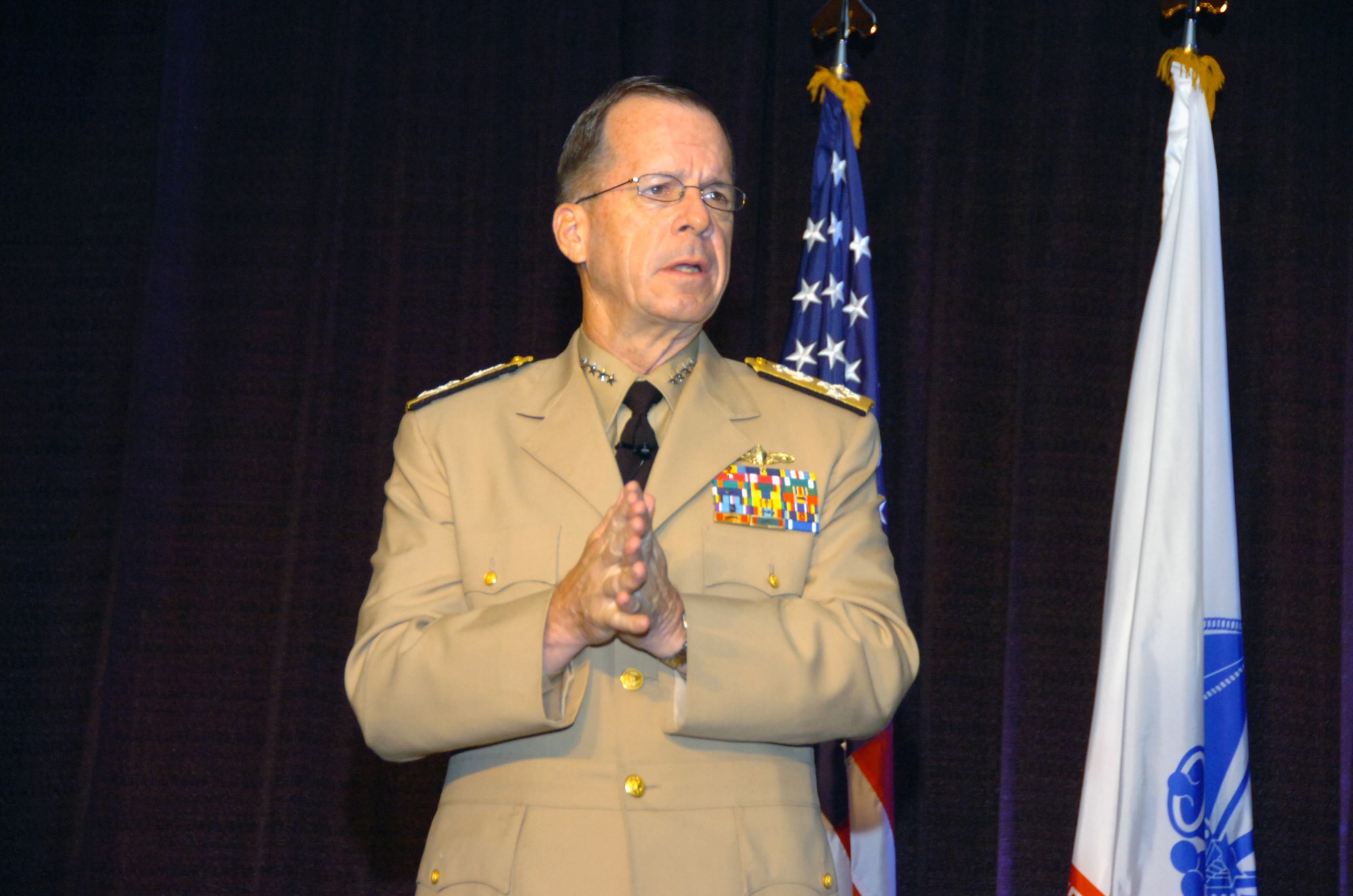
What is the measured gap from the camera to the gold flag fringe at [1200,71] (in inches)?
118

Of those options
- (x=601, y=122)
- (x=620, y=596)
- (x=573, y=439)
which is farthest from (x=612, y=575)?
(x=601, y=122)

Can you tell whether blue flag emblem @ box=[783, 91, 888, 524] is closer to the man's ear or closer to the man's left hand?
the man's ear

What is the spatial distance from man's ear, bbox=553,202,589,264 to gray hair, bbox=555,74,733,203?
20 millimetres

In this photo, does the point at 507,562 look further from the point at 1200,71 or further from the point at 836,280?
the point at 1200,71

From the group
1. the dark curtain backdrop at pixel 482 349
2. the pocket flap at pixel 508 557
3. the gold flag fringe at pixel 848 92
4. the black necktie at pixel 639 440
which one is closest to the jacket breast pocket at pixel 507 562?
the pocket flap at pixel 508 557

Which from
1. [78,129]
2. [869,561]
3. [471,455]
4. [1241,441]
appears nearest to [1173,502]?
[1241,441]

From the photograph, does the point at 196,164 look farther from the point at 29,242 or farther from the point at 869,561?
the point at 869,561

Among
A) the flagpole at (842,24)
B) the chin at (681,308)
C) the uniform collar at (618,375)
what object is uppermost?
the flagpole at (842,24)

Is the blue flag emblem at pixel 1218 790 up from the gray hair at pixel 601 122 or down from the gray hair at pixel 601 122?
down

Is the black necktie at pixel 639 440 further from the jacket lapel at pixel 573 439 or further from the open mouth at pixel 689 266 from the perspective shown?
the open mouth at pixel 689 266

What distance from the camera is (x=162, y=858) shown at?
10.9 feet

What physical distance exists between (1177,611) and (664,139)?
1.55 metres

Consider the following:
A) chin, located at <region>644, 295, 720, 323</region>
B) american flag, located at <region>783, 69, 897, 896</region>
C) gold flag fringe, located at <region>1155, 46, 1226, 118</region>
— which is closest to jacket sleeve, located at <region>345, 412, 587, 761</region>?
chin, located at <region>644, 295, 720, 323</region>

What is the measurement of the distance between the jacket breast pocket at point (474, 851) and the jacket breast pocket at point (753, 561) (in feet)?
1.37
